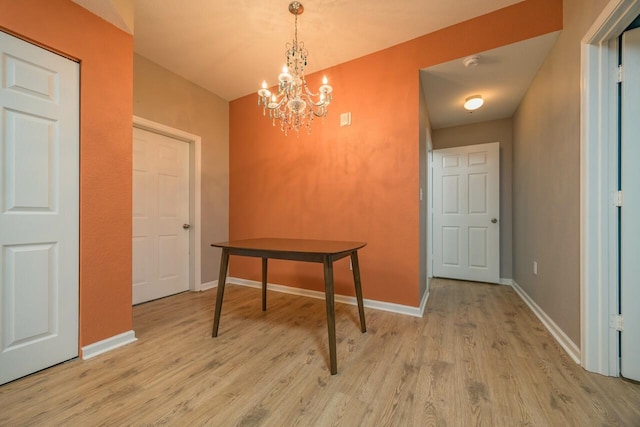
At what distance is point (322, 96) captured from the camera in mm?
1923

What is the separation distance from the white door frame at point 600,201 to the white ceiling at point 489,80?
660mm

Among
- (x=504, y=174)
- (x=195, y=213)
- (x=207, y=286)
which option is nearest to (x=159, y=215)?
(x=195, y=213)

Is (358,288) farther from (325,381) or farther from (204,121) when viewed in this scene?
(204,121)

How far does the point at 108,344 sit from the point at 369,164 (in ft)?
8.56

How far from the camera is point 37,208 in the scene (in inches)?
60.7

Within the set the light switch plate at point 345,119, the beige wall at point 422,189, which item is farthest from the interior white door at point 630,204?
the light switch plate at point 345,119

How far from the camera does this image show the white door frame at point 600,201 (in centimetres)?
147

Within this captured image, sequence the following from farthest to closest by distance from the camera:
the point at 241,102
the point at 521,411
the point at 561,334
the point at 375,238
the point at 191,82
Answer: the point at 241,102
the point at 191,82
the point at 375,238
the point at 561,334
the point at 521,411

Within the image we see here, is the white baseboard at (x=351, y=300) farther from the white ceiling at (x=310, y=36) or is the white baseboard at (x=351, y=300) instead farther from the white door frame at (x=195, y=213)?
the white ceiling at (x=310, y=36)

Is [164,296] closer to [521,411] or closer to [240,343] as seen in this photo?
[240,343]

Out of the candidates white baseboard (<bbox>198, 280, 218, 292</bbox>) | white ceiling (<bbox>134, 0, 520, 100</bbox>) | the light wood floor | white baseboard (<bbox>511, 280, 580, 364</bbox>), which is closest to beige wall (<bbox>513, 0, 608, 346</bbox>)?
white baseboard (<bbox>511, 280, 580, 364</bbox>)

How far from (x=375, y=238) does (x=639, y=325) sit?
1.75 meters

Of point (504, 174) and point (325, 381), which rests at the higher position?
point (504, 174)

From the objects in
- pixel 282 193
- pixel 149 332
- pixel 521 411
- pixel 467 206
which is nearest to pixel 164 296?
pixel 149 332
